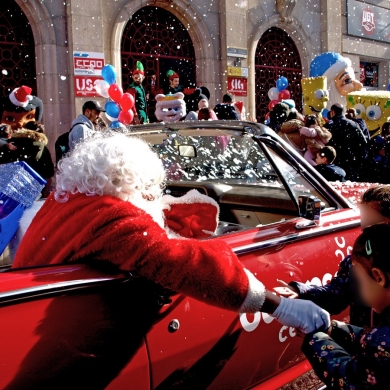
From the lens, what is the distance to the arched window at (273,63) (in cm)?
1248

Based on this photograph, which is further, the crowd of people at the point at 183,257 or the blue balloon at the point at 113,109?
the blue balloon at the point at 113,109

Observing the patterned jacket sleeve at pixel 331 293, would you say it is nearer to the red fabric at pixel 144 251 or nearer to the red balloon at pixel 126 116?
the red fabric at pixel 144 251

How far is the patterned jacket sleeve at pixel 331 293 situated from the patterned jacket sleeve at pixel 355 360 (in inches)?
15.8

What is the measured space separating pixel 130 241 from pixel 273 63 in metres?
12.1

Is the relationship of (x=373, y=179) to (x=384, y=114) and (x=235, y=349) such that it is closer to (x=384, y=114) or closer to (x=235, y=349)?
(x=384, y=114)

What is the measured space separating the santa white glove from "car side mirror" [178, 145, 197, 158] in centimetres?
163

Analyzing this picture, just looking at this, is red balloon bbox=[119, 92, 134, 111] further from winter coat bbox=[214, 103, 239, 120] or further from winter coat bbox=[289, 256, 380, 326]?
winter coat bbox=[289, 256, 380, 326]

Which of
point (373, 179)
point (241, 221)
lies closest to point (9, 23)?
point (373, 179)

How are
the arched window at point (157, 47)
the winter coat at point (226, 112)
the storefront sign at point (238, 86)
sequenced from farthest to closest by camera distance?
1. the storefront sign at point (238, 86)
2. the arched window at point (157, 47)
3. the winter coat at point (226, 112)

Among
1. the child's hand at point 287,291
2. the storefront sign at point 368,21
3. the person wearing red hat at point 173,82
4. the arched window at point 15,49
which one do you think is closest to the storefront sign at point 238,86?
the person wearing red hat at point 173,82

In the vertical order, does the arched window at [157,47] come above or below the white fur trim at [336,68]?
above

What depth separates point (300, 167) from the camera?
241cm

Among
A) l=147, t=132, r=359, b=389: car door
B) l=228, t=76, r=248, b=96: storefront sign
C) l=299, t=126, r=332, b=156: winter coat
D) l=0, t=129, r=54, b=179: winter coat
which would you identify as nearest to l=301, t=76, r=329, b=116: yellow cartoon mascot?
l=228, t=76, r=248, b=96: storefront sign

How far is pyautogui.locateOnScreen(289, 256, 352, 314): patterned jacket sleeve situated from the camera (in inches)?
74.9
